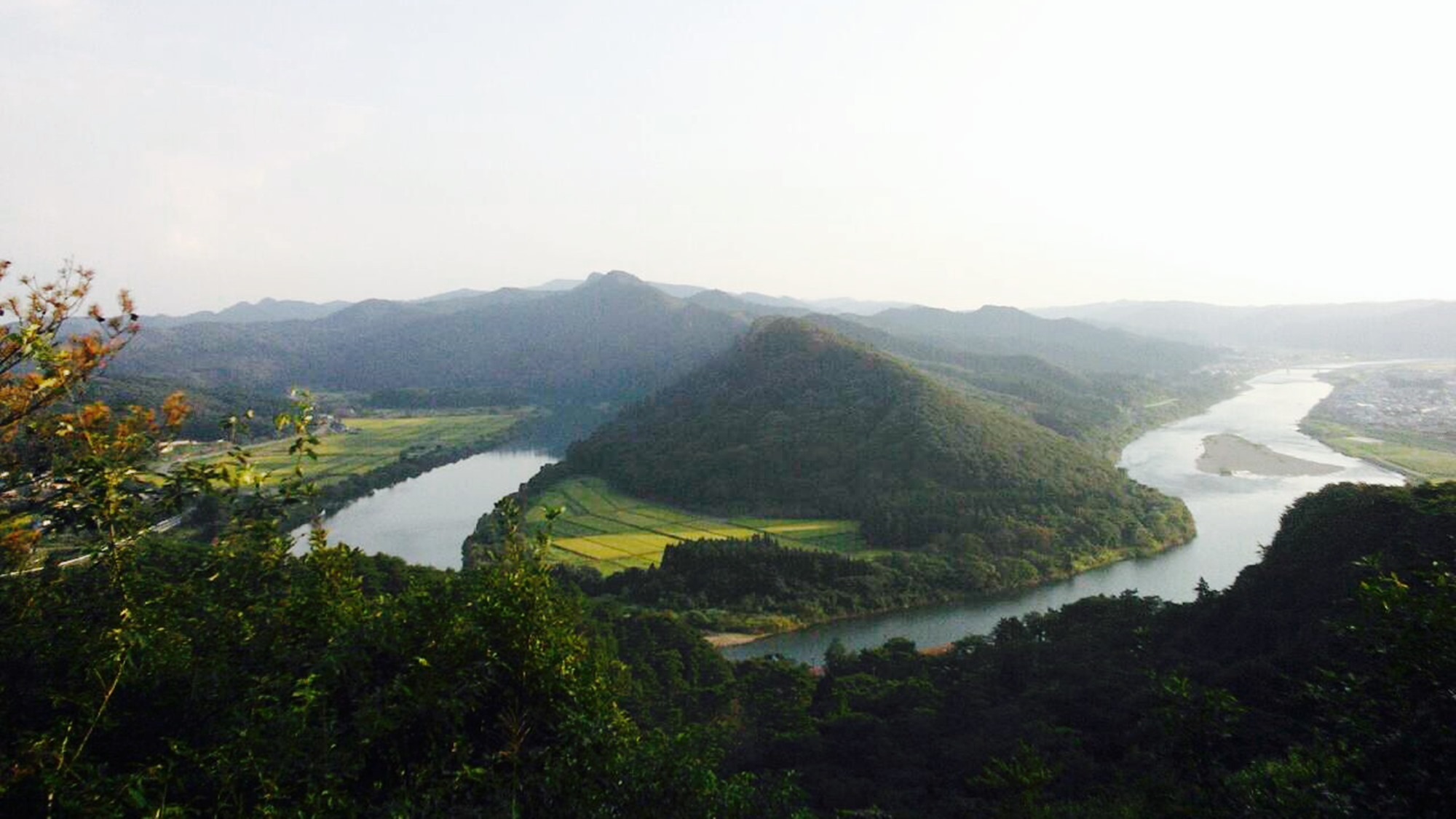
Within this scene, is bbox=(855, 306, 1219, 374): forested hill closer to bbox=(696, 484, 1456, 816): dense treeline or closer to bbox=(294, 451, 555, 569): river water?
bbox=(294, 451, 555, 569): river water

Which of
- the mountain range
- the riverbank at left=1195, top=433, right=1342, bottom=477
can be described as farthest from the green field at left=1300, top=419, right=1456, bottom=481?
the mountain range

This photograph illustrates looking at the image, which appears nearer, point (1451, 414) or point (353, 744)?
point (353, 744)

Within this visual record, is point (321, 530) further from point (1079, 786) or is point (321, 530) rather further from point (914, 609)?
point (914, 609)

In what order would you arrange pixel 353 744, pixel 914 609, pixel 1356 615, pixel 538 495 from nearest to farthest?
pixel 353 744
pixel 1356 615
pixel 914 609
pixel 538 495

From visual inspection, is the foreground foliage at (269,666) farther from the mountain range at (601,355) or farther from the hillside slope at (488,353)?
the hillside slope at (488,353)

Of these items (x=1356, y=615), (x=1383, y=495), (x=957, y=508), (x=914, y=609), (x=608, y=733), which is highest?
(x=608, y=733)

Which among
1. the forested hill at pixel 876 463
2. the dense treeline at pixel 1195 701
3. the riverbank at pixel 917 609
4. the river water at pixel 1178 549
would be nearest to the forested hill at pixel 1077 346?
the river water at pixel 1178 549

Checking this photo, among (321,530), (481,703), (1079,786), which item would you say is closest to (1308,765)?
(1079,786)

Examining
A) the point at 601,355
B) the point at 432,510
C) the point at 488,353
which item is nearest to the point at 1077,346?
A: the point at 601,355
